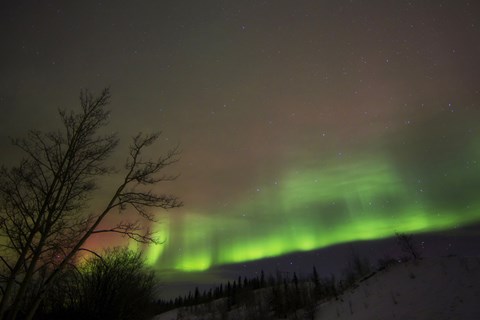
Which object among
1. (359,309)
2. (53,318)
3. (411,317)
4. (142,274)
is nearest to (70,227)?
(53,318)

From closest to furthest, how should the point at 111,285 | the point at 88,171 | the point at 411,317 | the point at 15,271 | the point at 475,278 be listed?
the point at 15,271
the point at 88,171
the point at 111,285
the point at 411,317
the point at 475,278

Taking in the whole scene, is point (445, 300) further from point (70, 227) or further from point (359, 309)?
point (70, 227)

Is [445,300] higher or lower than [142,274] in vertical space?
lower

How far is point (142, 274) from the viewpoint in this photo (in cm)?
2697

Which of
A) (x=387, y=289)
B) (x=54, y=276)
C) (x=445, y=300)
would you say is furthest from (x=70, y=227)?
(x=387, y=289)

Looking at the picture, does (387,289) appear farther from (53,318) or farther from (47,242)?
(47,242)

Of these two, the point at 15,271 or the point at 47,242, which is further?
the point at 47,242

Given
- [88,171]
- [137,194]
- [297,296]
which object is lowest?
[297,296]

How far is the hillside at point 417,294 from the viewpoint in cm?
2552

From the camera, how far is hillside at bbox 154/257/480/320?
25.5m

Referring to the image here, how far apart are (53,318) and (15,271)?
9.52 meters

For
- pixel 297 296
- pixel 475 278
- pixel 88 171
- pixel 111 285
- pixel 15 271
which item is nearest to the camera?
pixel 15 271

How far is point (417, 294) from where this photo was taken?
30.9 metres

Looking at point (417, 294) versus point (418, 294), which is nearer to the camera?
point (418, 294)
